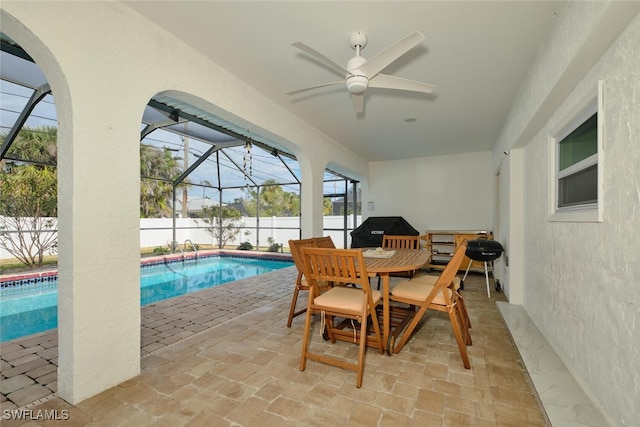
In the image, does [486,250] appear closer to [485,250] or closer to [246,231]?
[485,250]

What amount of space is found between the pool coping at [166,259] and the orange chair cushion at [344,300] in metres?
6.74

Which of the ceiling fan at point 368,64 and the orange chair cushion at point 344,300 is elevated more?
the ceiling fan at point 368,64

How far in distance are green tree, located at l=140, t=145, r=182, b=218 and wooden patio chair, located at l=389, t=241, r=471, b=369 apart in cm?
869

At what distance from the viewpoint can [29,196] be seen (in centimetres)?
631

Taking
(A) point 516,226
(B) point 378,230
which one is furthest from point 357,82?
(B) point 378,230

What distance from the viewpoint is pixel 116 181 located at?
1877mm

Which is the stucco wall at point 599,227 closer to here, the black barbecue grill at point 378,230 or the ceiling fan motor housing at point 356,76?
the ceiling fan motor housing at point 356,76

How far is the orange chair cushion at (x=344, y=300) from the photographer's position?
6.77 feet

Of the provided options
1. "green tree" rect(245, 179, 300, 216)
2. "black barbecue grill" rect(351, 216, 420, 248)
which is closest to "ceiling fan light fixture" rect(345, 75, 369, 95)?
"black barbecue grill" rect(351, 216, 420, 248)

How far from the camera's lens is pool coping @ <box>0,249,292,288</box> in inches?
233

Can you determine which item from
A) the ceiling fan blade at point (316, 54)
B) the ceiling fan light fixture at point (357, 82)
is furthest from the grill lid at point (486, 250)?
the ceiling fan blade at point (316, 54)

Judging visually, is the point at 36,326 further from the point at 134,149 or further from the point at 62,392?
the point at 134,149

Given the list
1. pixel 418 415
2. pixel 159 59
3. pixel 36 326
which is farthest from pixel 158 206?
pixel 418 415

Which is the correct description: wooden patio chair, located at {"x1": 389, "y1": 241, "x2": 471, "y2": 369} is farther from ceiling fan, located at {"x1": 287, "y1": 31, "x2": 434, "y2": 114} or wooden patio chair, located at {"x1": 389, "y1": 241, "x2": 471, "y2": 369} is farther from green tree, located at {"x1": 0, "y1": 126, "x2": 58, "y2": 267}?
green tree, located at {"x1": 0, "y1": 126, "x2": 58, "y2": 267}
